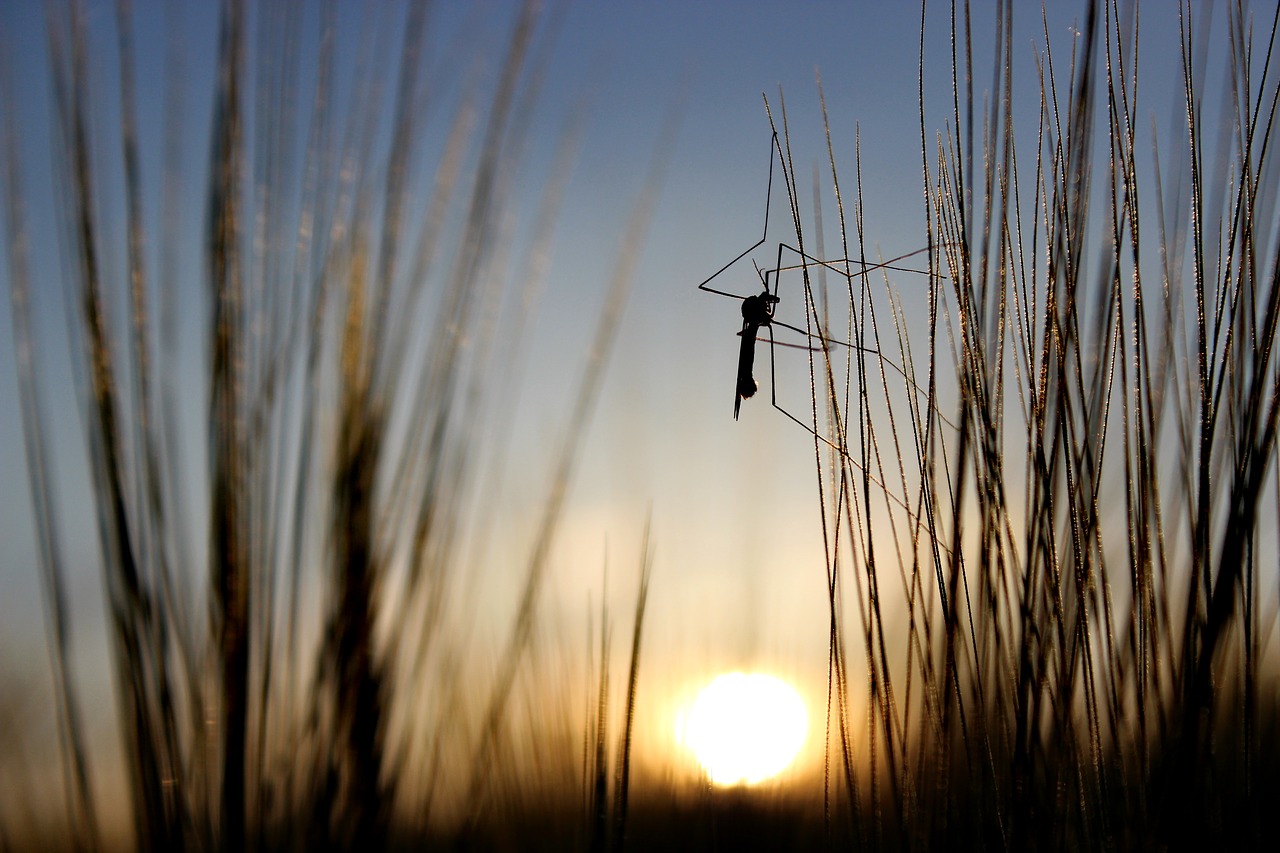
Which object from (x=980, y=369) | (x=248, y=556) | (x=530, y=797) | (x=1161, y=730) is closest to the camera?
(x=248, y=556)

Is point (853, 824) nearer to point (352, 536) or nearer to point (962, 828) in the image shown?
point (962, 828)

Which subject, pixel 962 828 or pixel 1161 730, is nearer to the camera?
pixel 1161 730

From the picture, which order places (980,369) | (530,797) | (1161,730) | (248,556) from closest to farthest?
(248,556), (1161,730), (980,369), (530,797)

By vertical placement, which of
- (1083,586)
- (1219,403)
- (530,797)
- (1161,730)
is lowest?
(530,797)

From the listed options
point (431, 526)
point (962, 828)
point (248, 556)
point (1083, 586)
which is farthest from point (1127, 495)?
point (248, 556)

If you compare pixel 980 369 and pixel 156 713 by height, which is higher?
pixel 980 369

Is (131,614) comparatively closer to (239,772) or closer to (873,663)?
(239,772)
